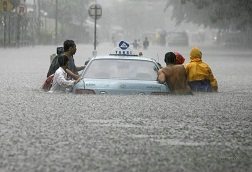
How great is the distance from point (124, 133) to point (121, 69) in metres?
5.91

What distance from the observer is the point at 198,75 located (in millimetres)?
17719

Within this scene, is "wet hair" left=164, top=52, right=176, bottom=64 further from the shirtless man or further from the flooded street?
→ the flooded street

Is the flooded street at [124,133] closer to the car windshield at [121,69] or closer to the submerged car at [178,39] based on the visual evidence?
the car windshield at [121,69]

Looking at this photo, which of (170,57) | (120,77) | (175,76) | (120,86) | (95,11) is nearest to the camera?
(120,86)

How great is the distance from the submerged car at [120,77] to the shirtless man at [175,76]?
0.90 feet

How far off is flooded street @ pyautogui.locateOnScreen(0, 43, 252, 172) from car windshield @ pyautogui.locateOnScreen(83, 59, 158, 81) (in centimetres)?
65

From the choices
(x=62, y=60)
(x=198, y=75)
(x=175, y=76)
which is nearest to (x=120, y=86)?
(x=175, y=76)

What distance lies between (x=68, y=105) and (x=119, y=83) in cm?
171

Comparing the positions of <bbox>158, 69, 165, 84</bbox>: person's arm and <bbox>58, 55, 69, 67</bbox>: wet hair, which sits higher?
<bbox>58, 55, 69, 67</bbox>: wet hair

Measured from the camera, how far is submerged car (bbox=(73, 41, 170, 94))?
1538 cm

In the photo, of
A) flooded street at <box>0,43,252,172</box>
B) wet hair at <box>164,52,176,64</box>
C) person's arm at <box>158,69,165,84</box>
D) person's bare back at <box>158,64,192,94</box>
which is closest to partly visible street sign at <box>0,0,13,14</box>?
flooded street at <box>0,43,252,172</box>

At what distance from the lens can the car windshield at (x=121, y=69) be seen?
15.9 metres

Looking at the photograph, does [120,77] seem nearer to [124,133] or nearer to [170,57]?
[170,57]

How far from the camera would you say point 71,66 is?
17734mm
